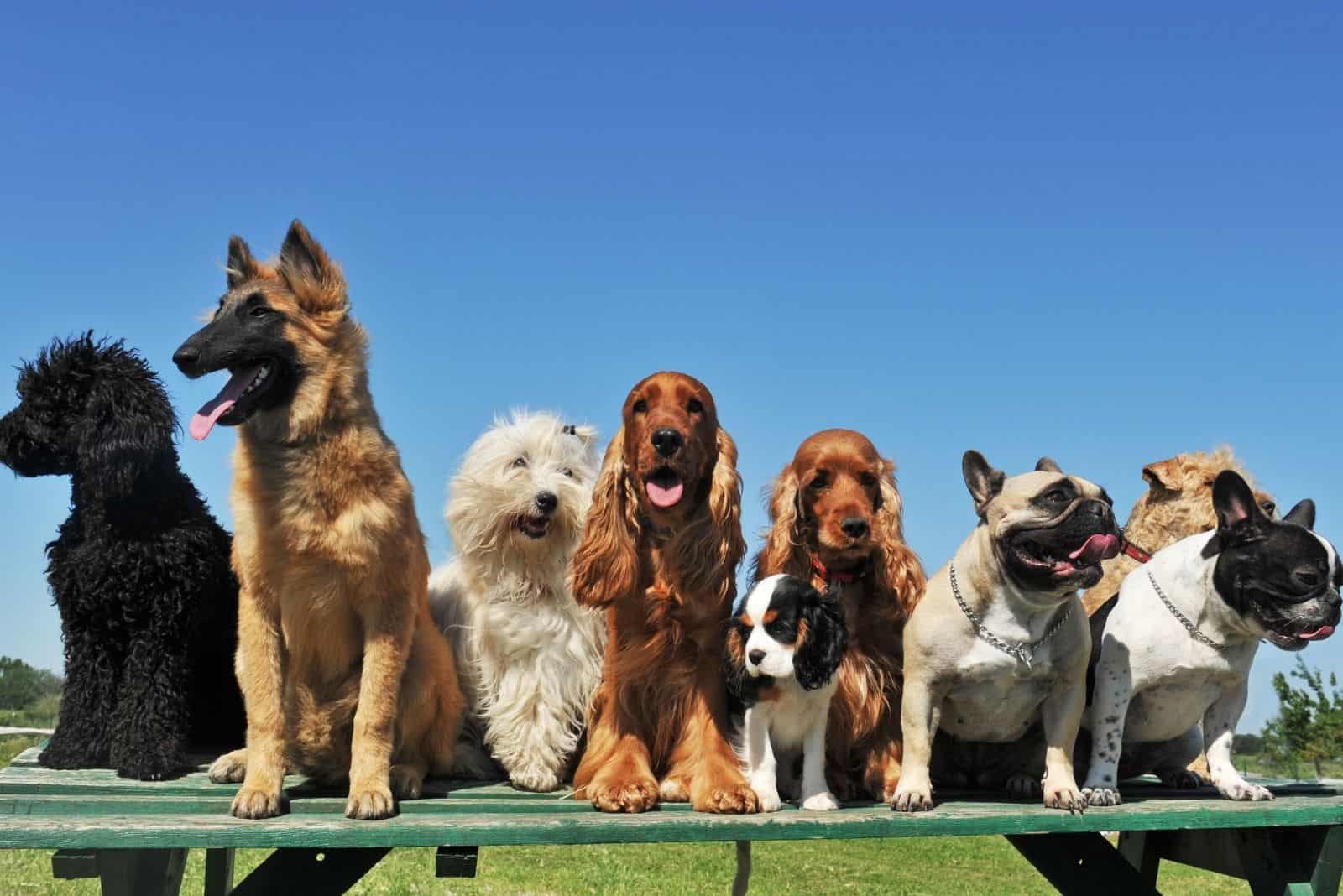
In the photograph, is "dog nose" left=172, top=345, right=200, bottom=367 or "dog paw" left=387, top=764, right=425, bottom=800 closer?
"dog nose" left=172, top=345, right=200, bottom=367

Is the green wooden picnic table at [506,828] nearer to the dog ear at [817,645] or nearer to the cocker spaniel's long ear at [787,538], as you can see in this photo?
the dog ear at [817,645]

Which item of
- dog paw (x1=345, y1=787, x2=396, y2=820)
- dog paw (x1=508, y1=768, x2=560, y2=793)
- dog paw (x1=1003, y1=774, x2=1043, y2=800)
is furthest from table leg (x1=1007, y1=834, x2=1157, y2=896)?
dog paw (x1=345, y1=787, x2=396, y2=820)

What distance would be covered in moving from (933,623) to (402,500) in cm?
200

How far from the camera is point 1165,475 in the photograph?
5840 mm

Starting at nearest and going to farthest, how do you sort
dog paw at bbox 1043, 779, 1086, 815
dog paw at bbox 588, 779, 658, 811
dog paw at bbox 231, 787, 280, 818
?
dog paw at bbox 231, 787, 280, 818, dog paw at bbox 588, 779, 658, 811, dog paw at bbox 1043, 779, 1086, 815

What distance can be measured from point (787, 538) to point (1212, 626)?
5.48ft

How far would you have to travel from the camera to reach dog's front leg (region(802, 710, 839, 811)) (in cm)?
404

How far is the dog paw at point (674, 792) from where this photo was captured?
165 inches

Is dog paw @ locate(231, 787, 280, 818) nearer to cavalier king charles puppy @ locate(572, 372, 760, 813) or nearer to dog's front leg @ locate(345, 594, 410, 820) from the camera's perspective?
dog's front leg @ locate(345, 594, 410, 820)

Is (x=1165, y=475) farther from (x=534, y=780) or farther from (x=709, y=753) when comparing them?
(x=534, y=780)

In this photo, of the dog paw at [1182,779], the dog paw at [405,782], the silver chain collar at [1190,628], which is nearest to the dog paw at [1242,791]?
the dog paw at [1182,779]

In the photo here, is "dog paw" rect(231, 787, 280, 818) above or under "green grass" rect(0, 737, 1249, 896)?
above

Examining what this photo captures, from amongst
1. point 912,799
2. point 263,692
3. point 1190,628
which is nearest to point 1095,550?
point 1190,628

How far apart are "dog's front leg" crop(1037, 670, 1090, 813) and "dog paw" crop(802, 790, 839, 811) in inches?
32.6
